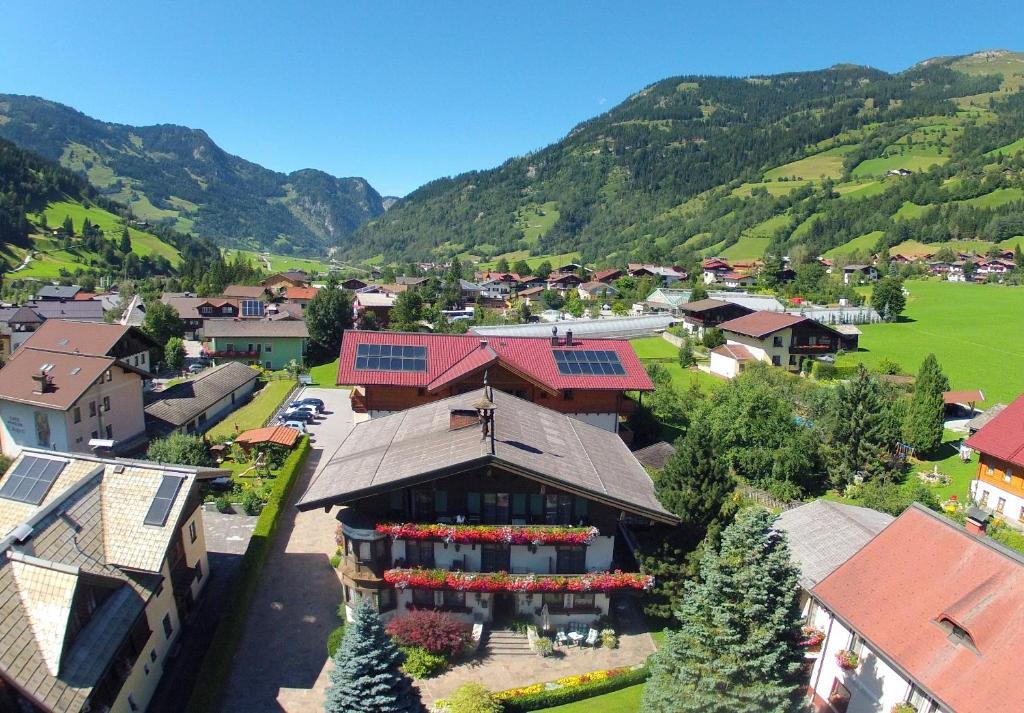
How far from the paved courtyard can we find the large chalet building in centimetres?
223

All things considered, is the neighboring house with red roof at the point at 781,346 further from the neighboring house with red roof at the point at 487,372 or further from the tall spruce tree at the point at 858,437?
the neighboring house with red roof at the point at 487,372

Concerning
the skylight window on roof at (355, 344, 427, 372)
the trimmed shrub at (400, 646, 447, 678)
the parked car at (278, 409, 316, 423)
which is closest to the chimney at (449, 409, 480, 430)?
the trimmed shrub at (400, 646, 447, 678)

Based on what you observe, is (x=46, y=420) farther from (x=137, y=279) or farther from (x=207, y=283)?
(x=137, y=279)

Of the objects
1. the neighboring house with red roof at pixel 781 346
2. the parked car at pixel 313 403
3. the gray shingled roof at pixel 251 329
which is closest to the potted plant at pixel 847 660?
the parked car at pixel 313 403

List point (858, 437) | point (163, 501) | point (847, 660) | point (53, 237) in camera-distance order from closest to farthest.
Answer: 1. point (847, 660)
2. point (163, 501)
3. point (858, 437)
4. point (53, 237)

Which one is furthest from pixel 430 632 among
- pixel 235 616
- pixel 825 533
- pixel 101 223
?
pixel 101 223

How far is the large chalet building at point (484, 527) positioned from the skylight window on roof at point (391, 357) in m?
12.3

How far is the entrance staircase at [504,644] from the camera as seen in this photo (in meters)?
22.5

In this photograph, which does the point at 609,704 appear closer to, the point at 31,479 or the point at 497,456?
the point at 497,456

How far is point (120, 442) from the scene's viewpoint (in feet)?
136

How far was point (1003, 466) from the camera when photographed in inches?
1273

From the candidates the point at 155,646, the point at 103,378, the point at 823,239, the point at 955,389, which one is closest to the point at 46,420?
the point at 103,378

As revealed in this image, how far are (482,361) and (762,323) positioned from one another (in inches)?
1602

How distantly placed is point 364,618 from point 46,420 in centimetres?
3264
